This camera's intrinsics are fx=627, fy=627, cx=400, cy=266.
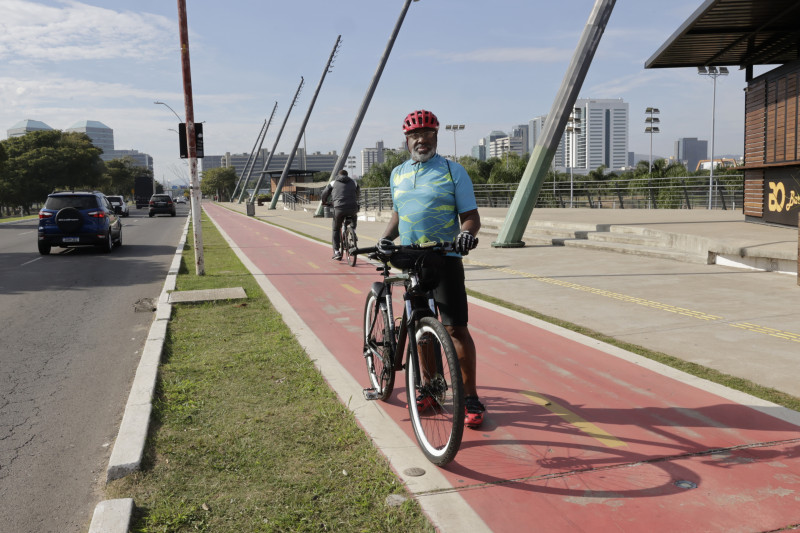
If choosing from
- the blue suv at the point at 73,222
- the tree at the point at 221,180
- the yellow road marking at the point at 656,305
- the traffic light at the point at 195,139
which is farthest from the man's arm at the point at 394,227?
the tree at the point at 221,180

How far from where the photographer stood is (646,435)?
3.93 metres

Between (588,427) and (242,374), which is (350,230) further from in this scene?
(588,427)

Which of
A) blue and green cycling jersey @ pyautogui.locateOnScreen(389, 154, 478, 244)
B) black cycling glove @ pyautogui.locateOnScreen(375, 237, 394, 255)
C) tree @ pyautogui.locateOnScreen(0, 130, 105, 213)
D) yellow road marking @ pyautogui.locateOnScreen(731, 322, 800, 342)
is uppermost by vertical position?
tree @ pyautogui.locateOnScreen(0, 130, 105, 213)

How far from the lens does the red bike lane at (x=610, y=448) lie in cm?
300

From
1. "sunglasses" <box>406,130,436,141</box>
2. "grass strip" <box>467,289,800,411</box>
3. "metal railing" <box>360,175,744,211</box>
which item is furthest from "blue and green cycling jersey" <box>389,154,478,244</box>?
"metal railing" <box>360,175,744,211</box>

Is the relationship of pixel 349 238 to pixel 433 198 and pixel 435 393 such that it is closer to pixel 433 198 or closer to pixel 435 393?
pixel 433 198

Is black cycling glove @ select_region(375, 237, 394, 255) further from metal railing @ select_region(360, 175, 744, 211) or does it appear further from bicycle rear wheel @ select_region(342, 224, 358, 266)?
metal railing @ select_region(360, 175, 744, 211)

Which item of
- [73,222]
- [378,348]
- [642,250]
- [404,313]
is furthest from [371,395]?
[73,222]

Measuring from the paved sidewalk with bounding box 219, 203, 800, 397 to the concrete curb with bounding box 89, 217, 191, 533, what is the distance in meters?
4.48

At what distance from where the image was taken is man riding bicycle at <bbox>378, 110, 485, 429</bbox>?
3885 millimetres

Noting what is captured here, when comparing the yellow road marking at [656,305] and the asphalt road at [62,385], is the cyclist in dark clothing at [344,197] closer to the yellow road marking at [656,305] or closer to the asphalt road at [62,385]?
the yellow road marking at [656,305]

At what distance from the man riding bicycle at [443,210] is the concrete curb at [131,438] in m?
1.95

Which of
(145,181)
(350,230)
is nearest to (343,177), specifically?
(350,230)

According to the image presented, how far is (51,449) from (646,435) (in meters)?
3.79
